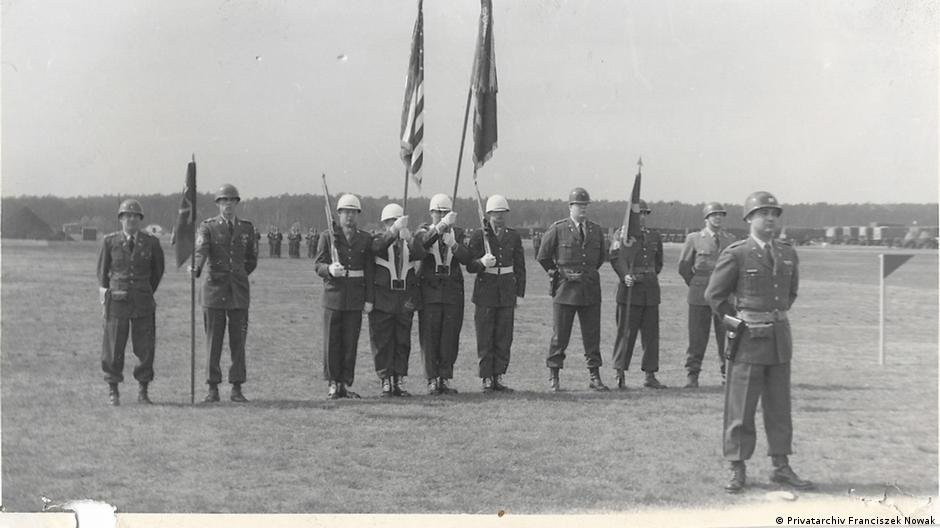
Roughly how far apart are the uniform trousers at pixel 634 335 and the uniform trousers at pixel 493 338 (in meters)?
1.17

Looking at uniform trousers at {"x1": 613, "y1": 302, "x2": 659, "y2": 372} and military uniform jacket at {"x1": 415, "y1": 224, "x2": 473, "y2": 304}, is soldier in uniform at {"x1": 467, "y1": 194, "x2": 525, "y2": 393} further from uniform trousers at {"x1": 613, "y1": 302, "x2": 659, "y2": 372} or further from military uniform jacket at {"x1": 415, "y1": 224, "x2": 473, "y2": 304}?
uniform trousers at {"x1": 613, "y1": 302, "x2": 659, "y2": 372}

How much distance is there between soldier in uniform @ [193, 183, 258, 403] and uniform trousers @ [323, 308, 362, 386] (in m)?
0.78

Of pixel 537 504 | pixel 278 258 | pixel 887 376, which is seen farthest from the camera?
pixel 278 258

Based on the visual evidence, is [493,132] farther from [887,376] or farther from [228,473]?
[887,376]

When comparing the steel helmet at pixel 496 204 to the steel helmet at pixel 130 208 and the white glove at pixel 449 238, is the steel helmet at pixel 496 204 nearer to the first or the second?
the white glove at pixel 449 238

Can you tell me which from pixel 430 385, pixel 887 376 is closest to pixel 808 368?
pixel 887 376

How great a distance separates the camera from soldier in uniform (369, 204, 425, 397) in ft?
28.8

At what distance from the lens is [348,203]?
8.78 meters

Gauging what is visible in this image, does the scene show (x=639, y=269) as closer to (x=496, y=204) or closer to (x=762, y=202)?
(x=496, y=204)

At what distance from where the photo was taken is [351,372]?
8742 mm

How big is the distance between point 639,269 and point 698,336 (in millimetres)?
928

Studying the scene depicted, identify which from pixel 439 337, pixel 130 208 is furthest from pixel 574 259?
pixel 130 208

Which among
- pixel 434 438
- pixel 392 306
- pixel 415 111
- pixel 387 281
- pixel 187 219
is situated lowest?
pixel 434 438

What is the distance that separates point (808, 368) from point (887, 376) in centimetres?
91
